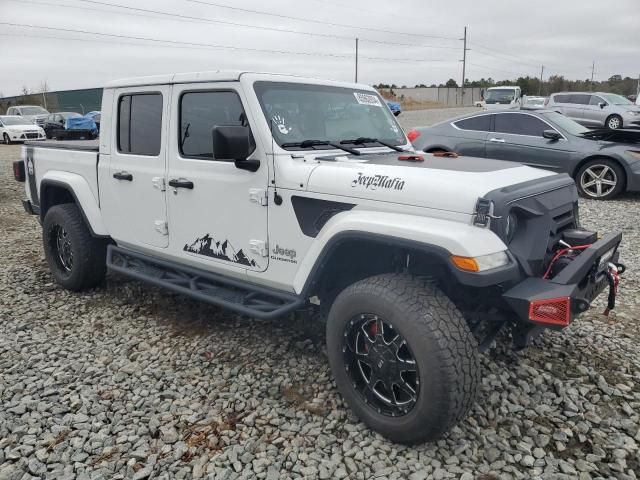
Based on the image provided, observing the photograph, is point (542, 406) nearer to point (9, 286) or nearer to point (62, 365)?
point (62, 365)

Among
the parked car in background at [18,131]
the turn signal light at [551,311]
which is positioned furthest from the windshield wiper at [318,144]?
the parked car in background at [18,131]

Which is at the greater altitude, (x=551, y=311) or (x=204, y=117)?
(x=204, y=117)

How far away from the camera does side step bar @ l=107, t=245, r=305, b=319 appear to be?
3.32 meters

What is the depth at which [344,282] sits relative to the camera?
3342 millimetres

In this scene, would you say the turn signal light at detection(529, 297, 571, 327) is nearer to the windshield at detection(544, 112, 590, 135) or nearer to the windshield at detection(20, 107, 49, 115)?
the windshield at detection(544, 112, 590, 135)

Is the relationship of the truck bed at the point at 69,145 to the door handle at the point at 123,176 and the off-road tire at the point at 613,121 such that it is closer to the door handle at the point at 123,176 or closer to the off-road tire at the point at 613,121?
the door handle at the point at 123,176

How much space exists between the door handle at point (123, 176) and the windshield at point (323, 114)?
1404mm

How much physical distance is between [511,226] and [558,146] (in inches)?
271

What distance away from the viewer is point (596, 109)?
61.5ft

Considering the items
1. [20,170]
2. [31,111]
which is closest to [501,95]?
[31,111]

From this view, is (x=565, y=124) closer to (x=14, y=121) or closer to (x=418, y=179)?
(x=418, y=179)

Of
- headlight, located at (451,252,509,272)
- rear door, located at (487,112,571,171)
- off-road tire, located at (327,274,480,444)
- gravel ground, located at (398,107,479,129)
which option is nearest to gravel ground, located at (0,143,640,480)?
off-road tire, located at (327,274,480,444)

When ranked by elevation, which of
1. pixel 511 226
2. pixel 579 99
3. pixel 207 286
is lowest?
pixel 207 286

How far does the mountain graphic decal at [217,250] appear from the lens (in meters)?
3.46
